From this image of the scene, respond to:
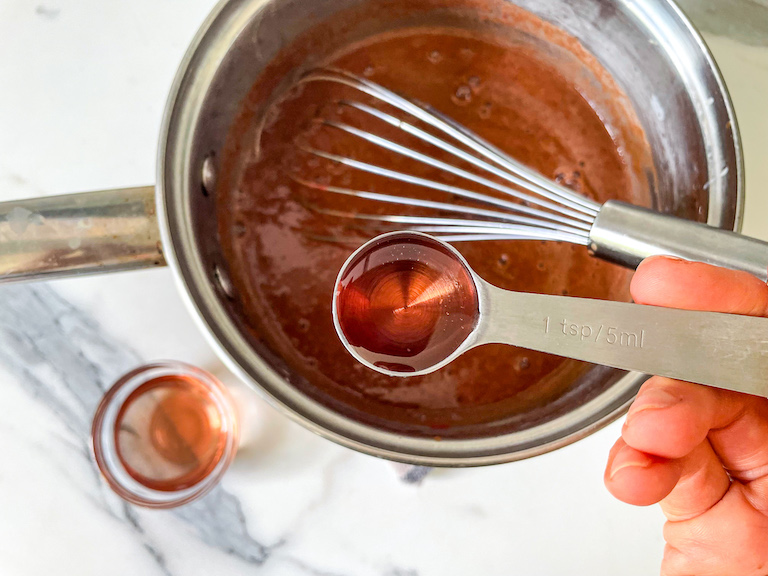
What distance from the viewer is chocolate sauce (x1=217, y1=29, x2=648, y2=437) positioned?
1.57 feet

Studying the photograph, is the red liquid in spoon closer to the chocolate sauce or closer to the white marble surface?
the chocolate sauce

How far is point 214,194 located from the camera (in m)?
0.46

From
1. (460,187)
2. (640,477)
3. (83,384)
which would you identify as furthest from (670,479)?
(83,384)

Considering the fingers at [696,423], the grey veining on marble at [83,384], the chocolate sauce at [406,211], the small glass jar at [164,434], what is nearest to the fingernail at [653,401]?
the fingers at [696,423]

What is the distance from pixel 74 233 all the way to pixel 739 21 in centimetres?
59

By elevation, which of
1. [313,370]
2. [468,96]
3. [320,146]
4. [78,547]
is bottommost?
[78,547]

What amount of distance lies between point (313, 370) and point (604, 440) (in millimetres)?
282

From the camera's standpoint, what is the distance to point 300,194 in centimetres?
51

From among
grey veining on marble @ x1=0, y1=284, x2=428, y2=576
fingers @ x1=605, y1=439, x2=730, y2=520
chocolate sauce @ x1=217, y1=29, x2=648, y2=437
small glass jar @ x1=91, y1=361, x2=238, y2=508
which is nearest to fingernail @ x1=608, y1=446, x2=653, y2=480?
fingers @ x1=605, y1=439, x2=730, y2=520

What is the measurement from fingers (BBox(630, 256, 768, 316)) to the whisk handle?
0.01 meters

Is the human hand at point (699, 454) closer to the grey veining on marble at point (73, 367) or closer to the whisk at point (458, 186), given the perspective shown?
the whisk at point (458, 186)

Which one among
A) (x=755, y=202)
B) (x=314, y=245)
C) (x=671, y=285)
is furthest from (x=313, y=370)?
(x=755, y=202)

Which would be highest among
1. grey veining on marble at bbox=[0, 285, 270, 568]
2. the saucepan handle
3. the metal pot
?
the metal pot

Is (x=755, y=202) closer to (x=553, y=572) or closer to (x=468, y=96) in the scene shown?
(x=468, y=96)
